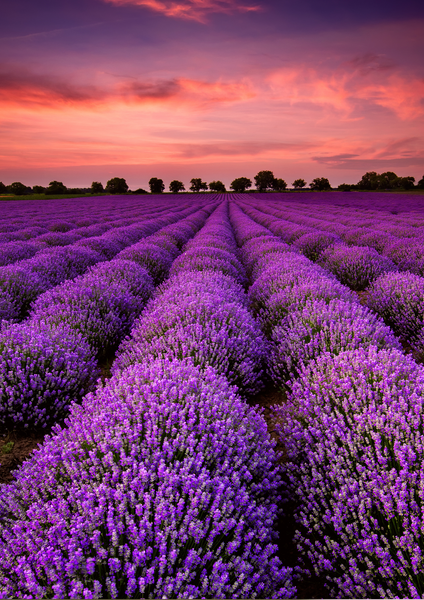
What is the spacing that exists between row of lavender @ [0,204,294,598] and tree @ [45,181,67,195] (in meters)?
76.2

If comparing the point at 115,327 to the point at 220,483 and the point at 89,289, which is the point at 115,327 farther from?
the point at 220,483

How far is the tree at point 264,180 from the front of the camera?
287ft

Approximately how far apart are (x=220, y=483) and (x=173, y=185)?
3694 inches

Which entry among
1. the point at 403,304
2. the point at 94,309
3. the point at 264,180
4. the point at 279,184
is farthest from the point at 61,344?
the point at 279,184

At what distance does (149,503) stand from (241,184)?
309 feet

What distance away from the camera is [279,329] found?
346cm

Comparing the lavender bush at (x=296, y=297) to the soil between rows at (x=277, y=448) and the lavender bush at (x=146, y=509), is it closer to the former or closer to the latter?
the soil between rows at (x=277, y=448)

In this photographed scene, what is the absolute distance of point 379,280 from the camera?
5246mm

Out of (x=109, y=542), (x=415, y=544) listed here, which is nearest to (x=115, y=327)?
(x=109, y=542)

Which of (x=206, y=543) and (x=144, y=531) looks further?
(x=206, y=543)

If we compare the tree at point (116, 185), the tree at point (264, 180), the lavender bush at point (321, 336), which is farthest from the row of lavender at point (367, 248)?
the tree at point (264, 180)

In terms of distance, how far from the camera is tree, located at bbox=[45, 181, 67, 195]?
68.6m

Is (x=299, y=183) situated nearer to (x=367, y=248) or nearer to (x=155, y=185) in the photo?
(x=155, y=185)

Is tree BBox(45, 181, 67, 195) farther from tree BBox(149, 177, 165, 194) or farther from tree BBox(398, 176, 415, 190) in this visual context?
tree BBox(398, 176, 415, 190)
